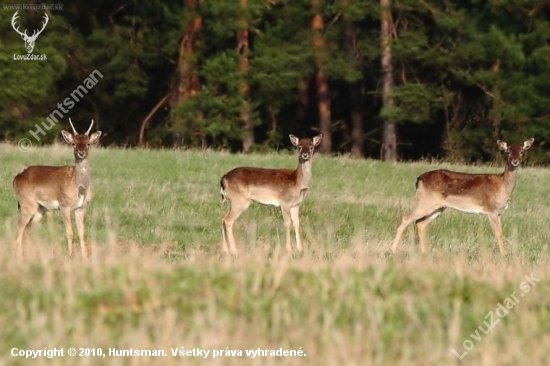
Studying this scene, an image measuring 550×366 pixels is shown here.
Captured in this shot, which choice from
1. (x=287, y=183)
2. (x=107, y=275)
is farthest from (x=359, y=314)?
(x=287, y=183)

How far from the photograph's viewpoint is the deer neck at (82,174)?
14047 mm

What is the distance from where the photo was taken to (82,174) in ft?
46.2

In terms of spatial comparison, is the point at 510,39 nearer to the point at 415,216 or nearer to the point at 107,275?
the point at 415,216

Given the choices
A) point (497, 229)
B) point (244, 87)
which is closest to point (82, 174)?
point (497, 229)

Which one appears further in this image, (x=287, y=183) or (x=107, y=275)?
(x=287, y=183)

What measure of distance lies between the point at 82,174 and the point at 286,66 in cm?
2093

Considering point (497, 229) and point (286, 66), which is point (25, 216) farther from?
point (286, 66)

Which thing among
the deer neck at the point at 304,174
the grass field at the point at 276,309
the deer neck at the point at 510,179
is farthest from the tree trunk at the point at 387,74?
the grass field at the point at 276,309

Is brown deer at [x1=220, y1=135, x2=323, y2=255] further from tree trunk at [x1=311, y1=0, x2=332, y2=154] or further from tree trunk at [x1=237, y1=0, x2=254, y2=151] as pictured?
tree trunk at [x1=237, y1=0, x2=254, y2=151]

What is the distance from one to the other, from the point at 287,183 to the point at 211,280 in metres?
6.51

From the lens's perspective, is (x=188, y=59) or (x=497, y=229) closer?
(x=497, y=229)

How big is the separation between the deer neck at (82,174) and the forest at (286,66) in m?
20.3

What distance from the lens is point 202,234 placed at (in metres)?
15.9

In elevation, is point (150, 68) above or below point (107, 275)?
above
